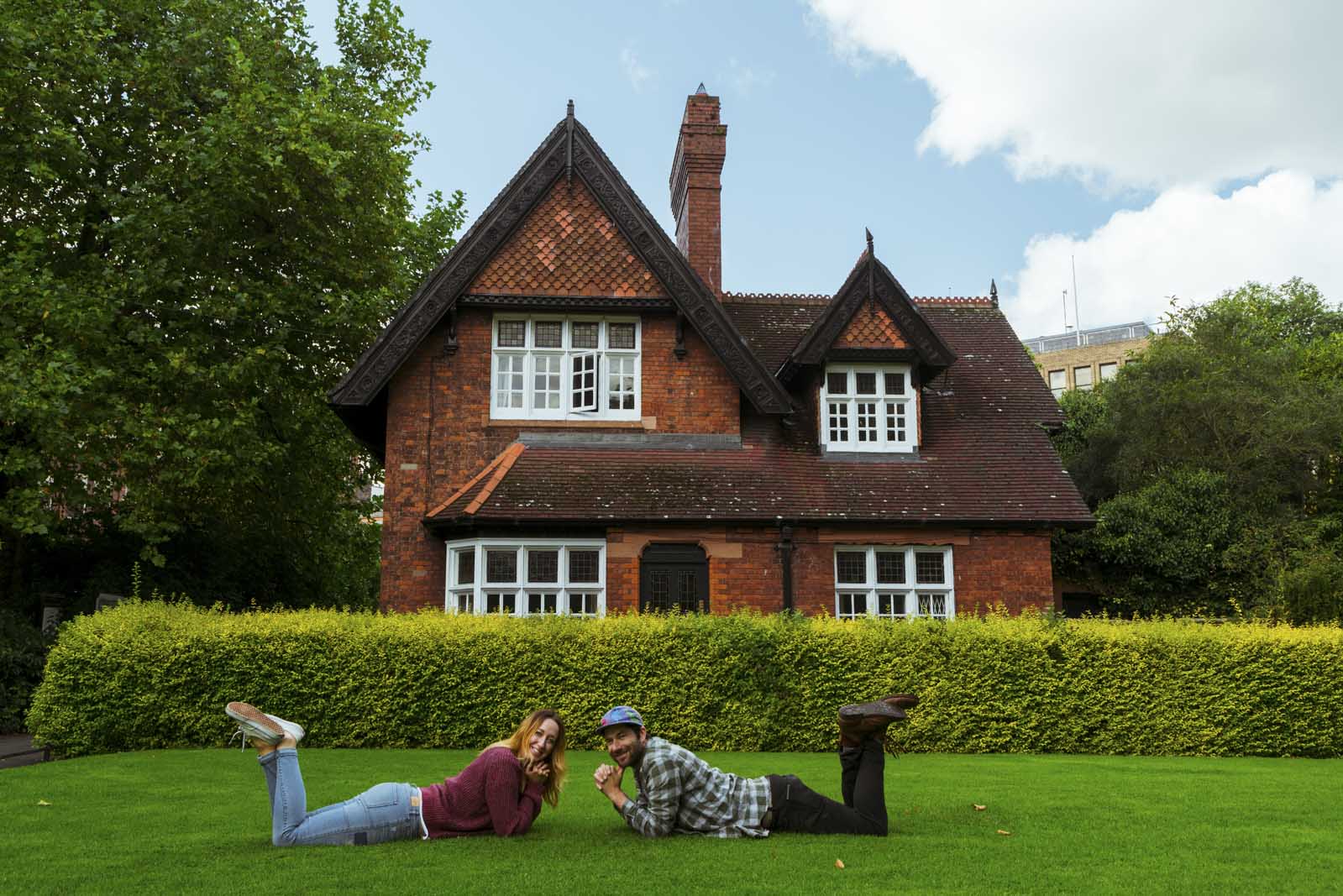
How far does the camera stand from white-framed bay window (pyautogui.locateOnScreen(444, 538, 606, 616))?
18.9 meters

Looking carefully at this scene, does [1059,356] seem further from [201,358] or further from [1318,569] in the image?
[201,358]

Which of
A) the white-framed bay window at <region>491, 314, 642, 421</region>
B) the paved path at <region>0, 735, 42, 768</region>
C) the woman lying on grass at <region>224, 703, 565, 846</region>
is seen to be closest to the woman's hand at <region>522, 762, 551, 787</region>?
the woman lying on grass at <region>224, 703, 565, 846</region>

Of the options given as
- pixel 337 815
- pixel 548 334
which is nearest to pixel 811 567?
pixel 548 334

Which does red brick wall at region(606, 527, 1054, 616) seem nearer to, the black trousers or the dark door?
the dark door

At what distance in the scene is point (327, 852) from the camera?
7.20 metres

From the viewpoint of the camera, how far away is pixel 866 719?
7820 millimetres

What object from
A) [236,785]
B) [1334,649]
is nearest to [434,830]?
[236,785]

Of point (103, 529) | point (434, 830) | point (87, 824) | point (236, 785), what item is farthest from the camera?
point (103, 529)

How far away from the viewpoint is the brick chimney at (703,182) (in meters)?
24.7

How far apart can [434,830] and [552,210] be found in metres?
15.1

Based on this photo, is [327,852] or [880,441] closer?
[327,852]

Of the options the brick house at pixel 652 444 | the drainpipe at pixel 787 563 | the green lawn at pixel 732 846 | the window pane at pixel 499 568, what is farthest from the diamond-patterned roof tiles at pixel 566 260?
the green lawn at pixel 732 846

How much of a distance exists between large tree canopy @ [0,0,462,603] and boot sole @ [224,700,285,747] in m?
13.5

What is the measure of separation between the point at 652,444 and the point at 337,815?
13600 mm
